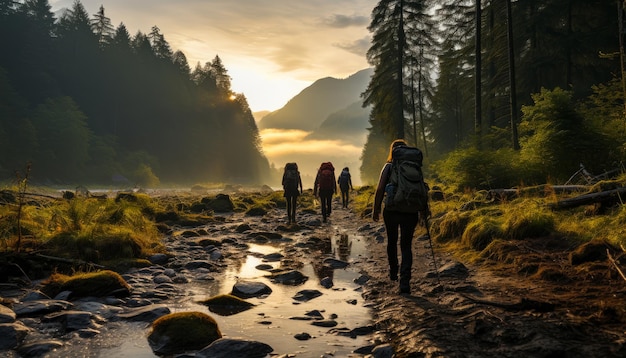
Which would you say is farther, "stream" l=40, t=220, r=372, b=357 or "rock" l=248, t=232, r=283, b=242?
"rock" l=248, t=232, r=283, b=242

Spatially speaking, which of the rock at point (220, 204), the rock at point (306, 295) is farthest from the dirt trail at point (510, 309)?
the rock at point (220, 204)

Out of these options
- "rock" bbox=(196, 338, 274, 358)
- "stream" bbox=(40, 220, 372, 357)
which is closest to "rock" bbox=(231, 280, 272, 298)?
"stream" bbox=(40, 220, 372, 357)

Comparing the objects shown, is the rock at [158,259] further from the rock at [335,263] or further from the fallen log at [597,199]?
the fallen log at [597,199]

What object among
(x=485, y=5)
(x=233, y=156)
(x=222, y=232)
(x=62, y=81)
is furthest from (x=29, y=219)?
(x=233, y=156)

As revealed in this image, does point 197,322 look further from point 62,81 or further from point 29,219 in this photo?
point 62,81

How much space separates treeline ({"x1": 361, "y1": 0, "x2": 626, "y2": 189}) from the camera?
11539 millimetres

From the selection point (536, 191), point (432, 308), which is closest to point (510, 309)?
point (432, 308)

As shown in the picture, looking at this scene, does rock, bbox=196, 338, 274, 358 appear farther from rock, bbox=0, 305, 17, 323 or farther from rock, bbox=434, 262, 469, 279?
rock, bbox=434, 262, 469, 279

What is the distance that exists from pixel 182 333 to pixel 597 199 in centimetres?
746

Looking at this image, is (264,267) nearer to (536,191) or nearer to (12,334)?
(12,334)

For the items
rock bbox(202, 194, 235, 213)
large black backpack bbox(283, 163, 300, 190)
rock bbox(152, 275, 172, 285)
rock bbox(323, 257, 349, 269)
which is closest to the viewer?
rock bbox(152, 275, 172, 285)

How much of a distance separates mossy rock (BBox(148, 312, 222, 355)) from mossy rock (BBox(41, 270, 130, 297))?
1.65 metres

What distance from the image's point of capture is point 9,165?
5044 cm

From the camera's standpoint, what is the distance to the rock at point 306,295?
18.3ft
